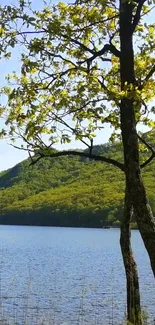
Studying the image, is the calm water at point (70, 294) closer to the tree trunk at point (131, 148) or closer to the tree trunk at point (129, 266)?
the tree trunk at point (129, 266)

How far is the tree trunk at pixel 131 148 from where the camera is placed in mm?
7484

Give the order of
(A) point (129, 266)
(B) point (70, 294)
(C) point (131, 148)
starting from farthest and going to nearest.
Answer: (B) point (70, 294)
(A) point (129, 266)
(C) point (131, 148)

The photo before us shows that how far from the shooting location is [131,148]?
7.66 metres

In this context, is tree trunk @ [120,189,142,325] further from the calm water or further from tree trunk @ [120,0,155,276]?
the calm water

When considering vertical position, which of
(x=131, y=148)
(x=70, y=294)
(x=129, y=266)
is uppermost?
(x=131, y=148)

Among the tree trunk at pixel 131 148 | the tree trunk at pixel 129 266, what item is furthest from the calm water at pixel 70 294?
the tree trunk at pixel 131 148

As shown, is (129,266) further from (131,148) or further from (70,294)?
(70,294)

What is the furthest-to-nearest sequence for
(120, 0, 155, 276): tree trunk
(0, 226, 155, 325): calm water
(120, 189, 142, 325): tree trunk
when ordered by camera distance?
(0, 226, 155, 325): calm water, (120, 189, 142, 325): tree trunk, (120, 0, 155, 276): tree trunk

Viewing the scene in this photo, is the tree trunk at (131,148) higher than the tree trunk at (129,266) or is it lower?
higher

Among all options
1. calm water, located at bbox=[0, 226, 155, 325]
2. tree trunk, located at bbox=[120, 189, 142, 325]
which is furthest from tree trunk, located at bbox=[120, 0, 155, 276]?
calm water, located at bbox=[0, 226, 155, 325]

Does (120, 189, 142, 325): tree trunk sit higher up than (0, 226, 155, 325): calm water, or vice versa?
(120, 189, 142, 325): tree trunk

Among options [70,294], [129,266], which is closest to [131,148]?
[129,266]

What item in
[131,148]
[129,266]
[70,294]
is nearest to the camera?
[131,148]

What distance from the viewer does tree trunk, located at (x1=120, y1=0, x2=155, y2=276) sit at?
7.48 meters
